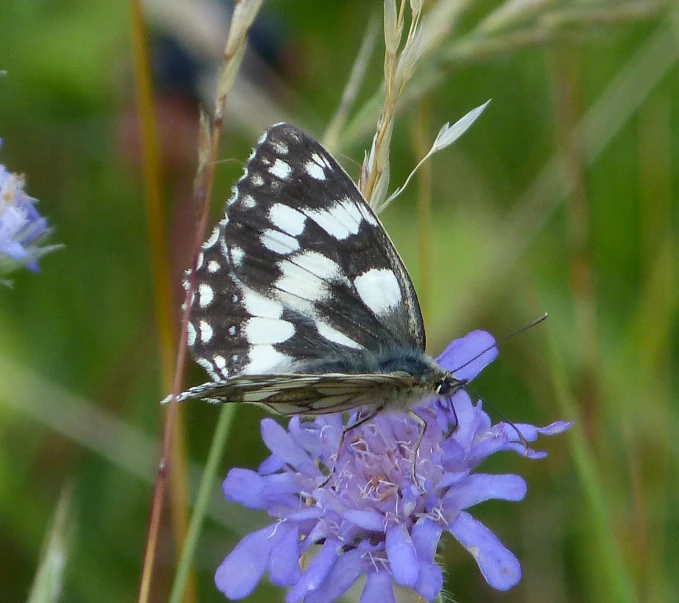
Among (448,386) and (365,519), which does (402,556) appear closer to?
(365,519)

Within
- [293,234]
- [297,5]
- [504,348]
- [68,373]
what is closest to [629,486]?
[504,348]

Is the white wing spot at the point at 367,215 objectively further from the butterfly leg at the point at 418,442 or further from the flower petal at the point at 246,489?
the flower petal at the point at 246,489

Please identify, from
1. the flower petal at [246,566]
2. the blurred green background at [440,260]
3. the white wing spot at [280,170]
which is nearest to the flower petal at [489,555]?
the flower petal at [246,566]

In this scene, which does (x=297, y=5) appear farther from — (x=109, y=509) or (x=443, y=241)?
(x=109, y=509)

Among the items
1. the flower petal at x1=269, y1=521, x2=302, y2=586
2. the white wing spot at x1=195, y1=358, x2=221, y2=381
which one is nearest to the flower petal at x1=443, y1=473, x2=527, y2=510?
the flower petal at x1=269, y1=521, x2=302, y2=586

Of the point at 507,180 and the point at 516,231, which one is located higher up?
the point at 507,180

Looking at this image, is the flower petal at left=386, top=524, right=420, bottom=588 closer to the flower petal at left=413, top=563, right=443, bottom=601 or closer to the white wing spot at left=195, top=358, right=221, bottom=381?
the flower petal at left=413, top=563, right=443, bottom=601
